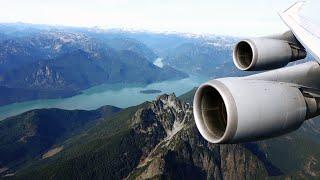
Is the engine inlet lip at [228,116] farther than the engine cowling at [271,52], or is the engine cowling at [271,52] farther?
the engine cowling at [271,52]

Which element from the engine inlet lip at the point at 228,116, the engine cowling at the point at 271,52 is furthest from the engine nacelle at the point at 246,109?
the engine cowling at the point at 271,52

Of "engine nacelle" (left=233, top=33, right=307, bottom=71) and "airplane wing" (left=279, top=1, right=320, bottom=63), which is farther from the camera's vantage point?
"engine nacelle" (left=233, top=33, right=307, bottom=71)

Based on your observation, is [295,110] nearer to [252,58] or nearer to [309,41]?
[309,41]

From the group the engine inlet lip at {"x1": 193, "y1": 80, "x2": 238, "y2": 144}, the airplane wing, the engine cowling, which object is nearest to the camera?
the engine inlet lip at {"x1": 193, "y1": 80, "x2": 238, "y2": 144}

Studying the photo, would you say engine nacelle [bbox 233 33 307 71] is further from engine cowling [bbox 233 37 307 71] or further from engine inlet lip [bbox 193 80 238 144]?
engine inlet lip [bbox 193 80 238 144]

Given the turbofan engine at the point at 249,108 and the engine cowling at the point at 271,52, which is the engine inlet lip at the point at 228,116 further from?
the engine cowling at the point at 271,52

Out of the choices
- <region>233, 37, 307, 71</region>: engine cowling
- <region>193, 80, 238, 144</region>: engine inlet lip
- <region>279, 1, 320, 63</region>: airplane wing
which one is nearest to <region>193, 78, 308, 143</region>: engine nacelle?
<region>193, 80, 238, 144</region>: engine inlet lip

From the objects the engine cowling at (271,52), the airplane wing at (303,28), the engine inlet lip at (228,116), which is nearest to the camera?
the engine inlet lip at (228,116)

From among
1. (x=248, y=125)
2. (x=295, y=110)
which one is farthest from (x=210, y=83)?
(x=295, y=110)
